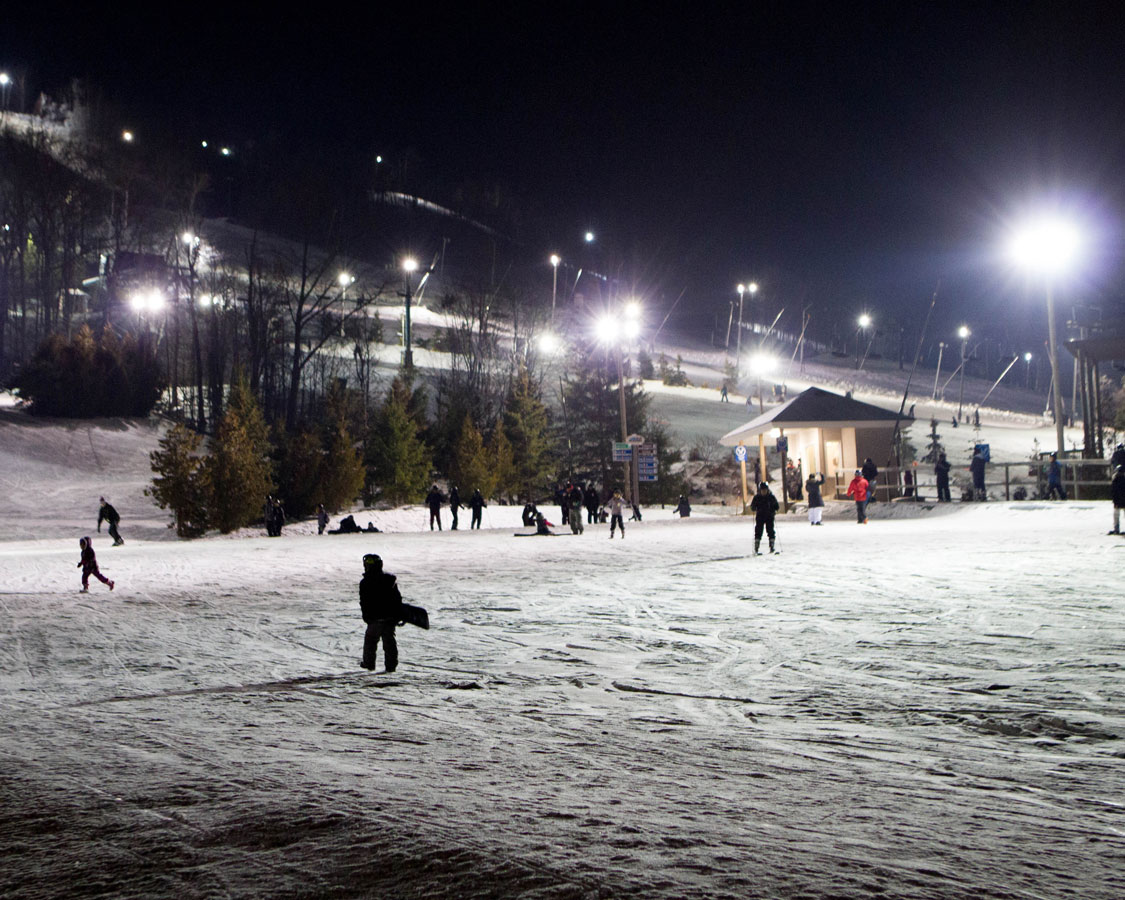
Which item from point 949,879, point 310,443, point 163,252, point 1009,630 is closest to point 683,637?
point 1009,630

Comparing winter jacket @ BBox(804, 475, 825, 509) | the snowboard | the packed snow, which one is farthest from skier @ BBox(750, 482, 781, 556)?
winter jacket @ BBox(804, 475, 825, 509)

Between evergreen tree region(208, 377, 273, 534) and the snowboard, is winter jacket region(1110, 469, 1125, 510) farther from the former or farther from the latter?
evergreen tree region(208, 377, 273, 534)

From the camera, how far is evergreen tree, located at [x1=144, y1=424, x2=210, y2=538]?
102 ft

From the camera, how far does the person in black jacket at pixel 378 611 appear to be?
8.34 metres

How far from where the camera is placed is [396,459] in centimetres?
4084

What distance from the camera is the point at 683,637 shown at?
Result: 384 inches

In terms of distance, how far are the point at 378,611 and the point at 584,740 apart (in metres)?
3.07

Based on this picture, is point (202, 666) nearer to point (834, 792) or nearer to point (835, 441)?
point (834, 792)

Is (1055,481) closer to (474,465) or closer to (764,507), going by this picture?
(764,507)

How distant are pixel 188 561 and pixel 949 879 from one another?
20295 mm

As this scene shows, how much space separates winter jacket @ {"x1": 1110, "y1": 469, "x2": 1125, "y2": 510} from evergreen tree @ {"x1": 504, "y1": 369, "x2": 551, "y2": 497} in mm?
31498

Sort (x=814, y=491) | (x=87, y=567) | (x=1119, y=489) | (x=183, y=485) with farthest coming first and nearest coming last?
(x=183, y=485)
(x=814, y=491)
(x=1119, y=489)
(x=87, y=567)

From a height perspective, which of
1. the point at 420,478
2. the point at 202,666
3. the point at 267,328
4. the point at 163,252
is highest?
Result: the point at 163,252

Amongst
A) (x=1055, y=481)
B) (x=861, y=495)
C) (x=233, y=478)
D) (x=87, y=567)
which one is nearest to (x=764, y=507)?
(x=87, y=567)
